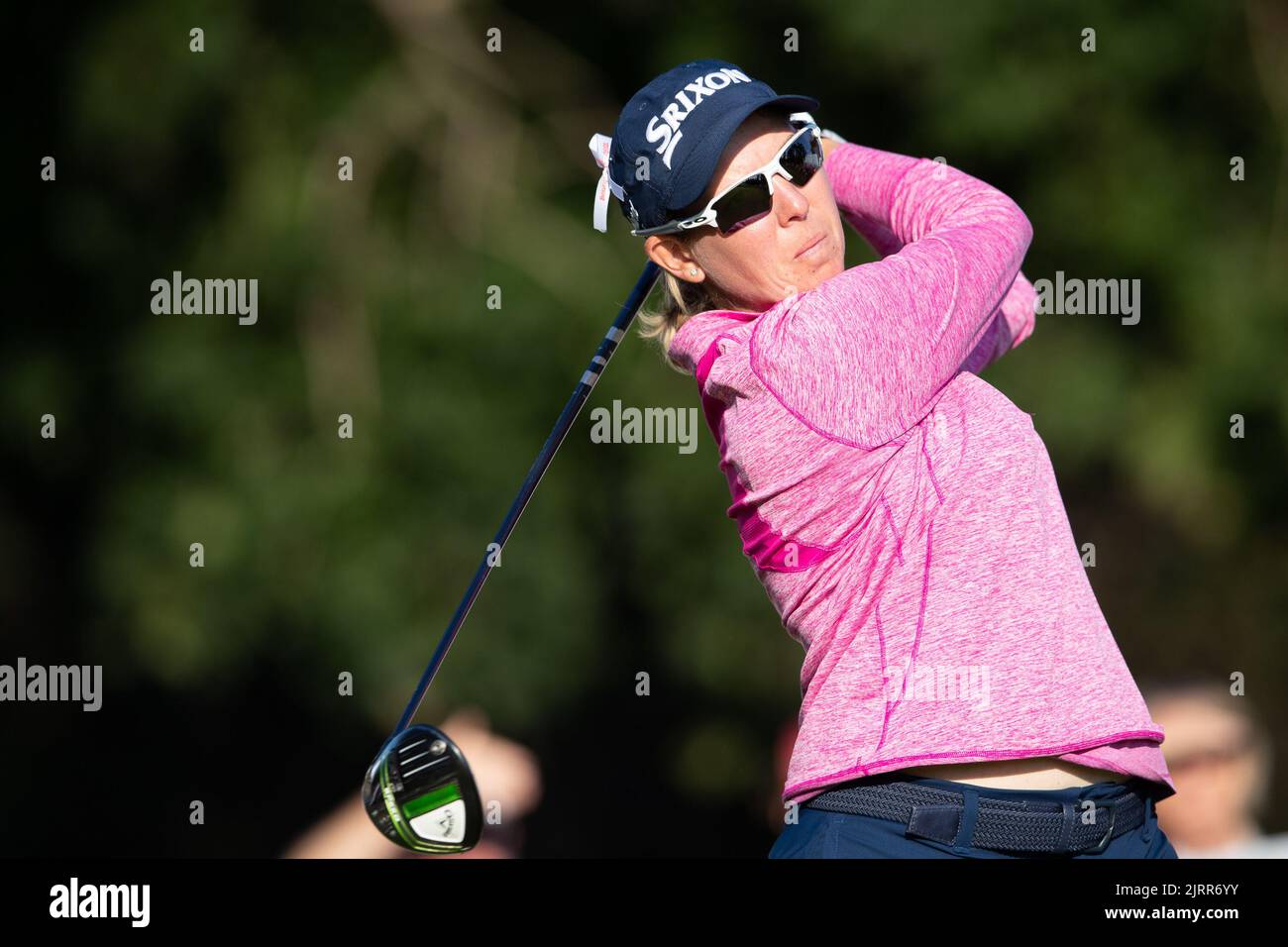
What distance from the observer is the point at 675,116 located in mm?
2154

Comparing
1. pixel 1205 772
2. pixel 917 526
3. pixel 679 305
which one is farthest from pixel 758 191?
pixel 1205 772

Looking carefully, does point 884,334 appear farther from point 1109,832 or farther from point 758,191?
point 1109,832

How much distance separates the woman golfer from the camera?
1956 millimetres

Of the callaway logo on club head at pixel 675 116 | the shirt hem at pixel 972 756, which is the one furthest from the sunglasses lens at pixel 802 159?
the shirt hem at pixel 972 756

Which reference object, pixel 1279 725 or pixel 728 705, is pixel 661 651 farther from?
pixel 1279 725

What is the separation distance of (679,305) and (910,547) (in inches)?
23.7

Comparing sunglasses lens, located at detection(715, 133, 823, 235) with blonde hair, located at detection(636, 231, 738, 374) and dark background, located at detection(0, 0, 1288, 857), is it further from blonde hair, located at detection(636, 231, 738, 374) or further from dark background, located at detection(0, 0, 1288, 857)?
dark background, located at detection(0, 0, 1288, 857)

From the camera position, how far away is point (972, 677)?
1964mm

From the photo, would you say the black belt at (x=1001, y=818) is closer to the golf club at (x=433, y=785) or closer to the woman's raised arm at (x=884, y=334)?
the woman's raised arm at (x=884, y=334)

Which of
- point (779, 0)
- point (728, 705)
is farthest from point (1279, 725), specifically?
point (779, 0)

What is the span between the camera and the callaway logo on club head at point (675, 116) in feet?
7.06

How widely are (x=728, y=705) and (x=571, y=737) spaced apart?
66cm

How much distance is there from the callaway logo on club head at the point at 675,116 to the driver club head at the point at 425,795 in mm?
941

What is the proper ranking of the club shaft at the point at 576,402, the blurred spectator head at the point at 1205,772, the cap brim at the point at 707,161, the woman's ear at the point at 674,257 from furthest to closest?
the blurred spectator head at the point at 1205,772
the club shaft at the point at 576,402
the woman's ear at the point at 674,257
the cap brim at the point at 707,161
